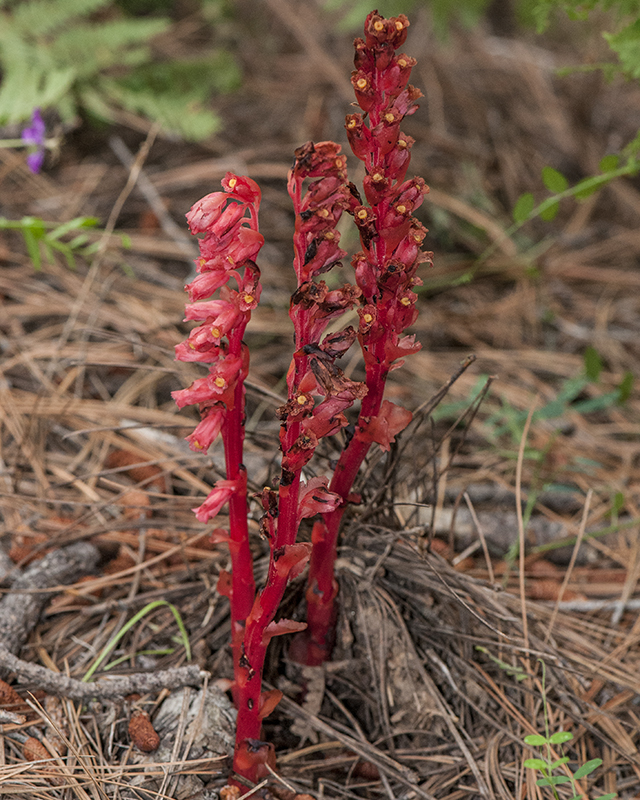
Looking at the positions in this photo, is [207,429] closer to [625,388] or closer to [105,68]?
[625,388]

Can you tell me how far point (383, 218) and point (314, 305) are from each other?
0.77 feet

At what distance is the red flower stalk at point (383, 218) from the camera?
1336 mm

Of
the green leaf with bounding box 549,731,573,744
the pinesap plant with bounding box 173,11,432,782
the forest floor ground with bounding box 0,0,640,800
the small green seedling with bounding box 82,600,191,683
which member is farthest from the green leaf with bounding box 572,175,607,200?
the small green seedling with bounding box 82,600,191,683

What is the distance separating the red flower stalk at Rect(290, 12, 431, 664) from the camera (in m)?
1.34

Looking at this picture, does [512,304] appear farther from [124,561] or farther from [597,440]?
[124,561]

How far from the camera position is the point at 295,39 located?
5320mm

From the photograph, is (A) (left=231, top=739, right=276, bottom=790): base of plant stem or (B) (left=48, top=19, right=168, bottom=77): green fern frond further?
(B) (left=48, top=19, right=168, bottom=77): green fern frond

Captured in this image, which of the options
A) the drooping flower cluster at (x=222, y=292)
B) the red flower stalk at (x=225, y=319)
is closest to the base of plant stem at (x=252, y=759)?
the red flower stalk at (x=225, y=319)

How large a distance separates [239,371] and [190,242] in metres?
2.34

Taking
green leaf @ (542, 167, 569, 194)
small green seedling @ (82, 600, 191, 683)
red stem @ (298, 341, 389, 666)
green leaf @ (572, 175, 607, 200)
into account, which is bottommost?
small green seedling @ (82, 600, 191, 683)

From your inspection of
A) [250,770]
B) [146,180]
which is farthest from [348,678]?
[146,180]

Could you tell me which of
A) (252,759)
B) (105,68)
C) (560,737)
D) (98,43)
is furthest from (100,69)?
(560,737)

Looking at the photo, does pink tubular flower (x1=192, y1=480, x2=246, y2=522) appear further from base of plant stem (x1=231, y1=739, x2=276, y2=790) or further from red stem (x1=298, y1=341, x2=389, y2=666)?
base of plant stem (x1=231, y1=739, x2=276, y2=790)

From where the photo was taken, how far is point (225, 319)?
1.42 meters
